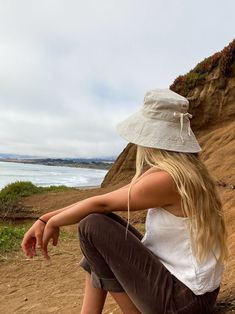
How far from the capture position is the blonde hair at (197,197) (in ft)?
8.18

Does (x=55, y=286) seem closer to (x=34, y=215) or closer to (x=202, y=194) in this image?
(x=202, y=194)

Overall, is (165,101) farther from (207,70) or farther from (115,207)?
(207,70)

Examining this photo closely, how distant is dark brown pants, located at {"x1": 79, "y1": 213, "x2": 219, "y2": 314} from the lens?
2539 mm

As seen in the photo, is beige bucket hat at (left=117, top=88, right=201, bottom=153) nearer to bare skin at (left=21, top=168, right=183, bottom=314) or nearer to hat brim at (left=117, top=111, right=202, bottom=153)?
hat brim at (left=117, top=111, right=202, bottom=153)

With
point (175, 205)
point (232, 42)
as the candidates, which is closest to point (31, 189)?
point (232, 42)

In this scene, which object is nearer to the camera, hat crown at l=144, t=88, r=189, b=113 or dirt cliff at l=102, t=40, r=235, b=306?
hat crown at l=144, t=88, r=189, b=113

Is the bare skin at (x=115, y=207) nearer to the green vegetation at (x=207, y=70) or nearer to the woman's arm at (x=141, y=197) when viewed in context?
the woman's arm at (x=141, y=197)

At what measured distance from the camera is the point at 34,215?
14023 mm

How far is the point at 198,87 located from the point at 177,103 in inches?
551

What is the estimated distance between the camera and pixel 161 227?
2.62 m

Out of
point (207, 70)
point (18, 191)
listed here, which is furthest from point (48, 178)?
point (207, 70)

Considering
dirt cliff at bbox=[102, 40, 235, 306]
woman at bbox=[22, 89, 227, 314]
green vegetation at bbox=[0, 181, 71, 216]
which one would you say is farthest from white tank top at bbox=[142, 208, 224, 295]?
green vegetation at bbox=[0, 181, 71, 216]

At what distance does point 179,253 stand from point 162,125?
0.70m

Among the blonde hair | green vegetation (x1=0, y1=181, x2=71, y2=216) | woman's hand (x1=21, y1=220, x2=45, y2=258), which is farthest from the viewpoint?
green vegetation (x1=0, y1=181, x2=71, y2=216)
